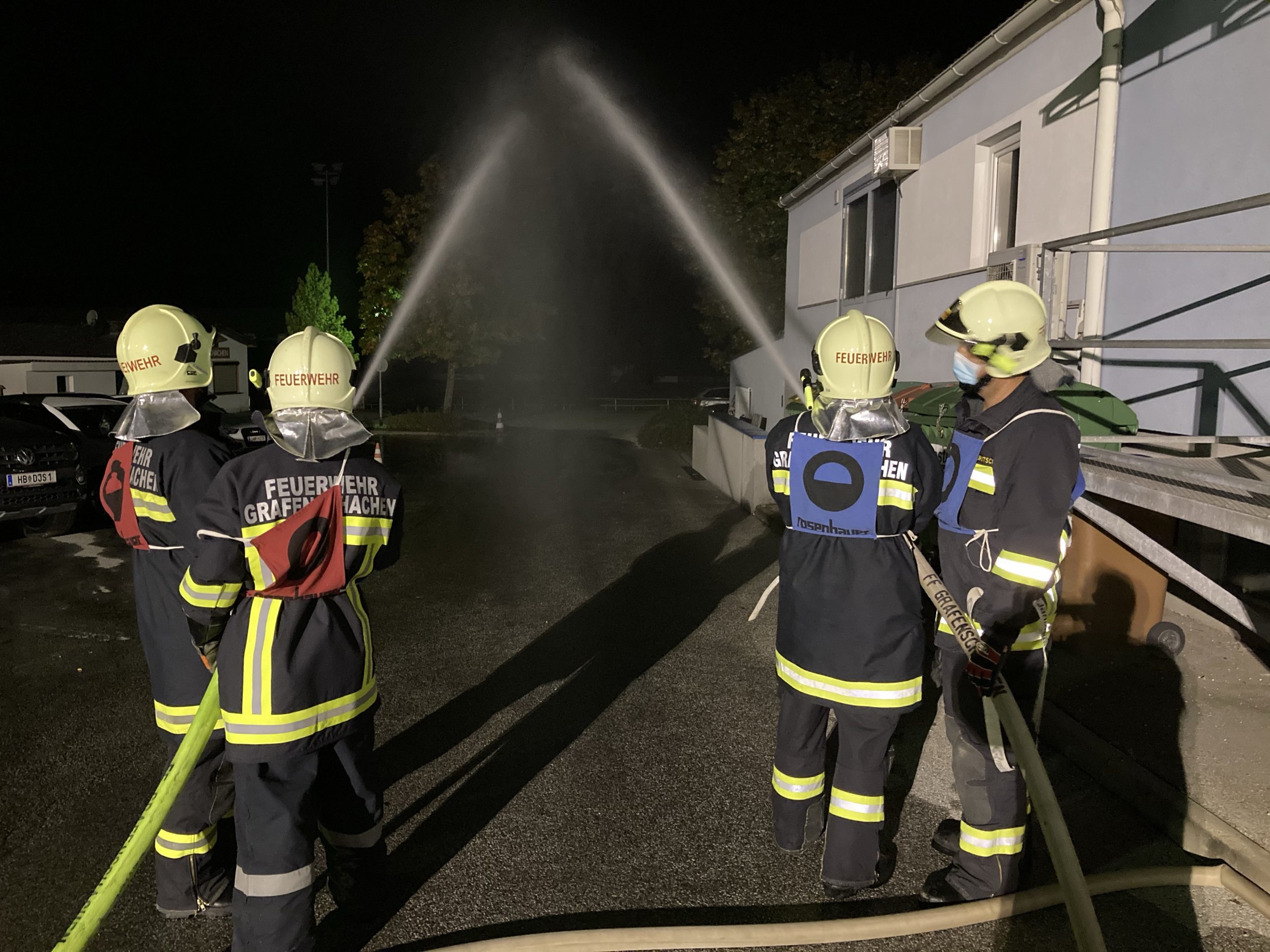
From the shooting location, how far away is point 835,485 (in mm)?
3064

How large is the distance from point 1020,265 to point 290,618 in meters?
5.29

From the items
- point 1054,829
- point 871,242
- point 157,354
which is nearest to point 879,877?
point 1054,829

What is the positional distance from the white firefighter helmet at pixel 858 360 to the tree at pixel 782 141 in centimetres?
1930

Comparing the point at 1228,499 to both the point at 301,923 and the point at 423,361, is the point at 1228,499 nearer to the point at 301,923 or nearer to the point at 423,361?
the point at 301,923

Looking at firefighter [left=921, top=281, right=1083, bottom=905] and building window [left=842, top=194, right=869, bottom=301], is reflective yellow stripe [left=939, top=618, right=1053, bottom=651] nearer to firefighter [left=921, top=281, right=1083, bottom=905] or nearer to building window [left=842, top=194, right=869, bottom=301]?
firefighter [left=921, top=281, right=1083, bottom=905]

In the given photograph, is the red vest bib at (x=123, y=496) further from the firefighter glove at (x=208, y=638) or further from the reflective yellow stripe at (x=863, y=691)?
the reflective yellow stripe at (x=863, y=691)

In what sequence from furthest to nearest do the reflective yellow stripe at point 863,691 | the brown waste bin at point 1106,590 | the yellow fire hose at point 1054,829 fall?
1. the brown waste bin at point 1106,590
2. the reflective yellow stripe at point 863,691
3. the yellow fire hose at point 1054,829

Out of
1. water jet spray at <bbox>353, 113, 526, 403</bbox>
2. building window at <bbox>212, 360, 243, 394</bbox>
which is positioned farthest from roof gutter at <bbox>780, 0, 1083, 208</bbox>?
building window at <bbox>212, 360, 243, 394</bbox>

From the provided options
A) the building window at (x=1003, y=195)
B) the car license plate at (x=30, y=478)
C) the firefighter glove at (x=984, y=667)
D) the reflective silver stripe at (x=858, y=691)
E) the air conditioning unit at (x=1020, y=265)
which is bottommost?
the car license plate at (x=30, y=478)

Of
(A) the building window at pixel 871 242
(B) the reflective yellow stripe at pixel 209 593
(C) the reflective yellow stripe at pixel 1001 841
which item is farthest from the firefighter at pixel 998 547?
(A) the building window at pixel 871 242

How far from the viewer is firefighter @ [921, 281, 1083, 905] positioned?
286 centimetres

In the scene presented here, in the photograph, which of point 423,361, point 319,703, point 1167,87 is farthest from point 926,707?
point 423,361

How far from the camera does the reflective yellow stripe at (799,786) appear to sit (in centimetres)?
332

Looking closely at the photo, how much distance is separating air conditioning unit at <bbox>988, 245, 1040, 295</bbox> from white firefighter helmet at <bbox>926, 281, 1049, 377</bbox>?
252 centimetres
